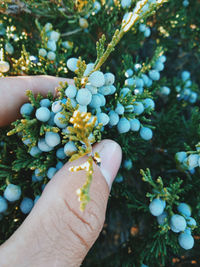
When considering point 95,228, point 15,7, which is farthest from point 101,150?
point 15,7

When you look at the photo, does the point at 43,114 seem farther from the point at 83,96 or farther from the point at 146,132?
the point at 146,132

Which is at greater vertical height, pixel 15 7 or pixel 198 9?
pixel 198 9

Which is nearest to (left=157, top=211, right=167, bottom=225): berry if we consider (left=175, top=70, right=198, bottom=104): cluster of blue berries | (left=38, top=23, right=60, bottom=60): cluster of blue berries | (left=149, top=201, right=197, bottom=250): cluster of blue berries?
(left=149, top=201, right=197, bottom=250): cluster of blue berries

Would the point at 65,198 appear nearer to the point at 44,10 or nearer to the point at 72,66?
the point at 72,66

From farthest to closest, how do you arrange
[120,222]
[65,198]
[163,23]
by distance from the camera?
[120,222] → [163,23] → [65,198]

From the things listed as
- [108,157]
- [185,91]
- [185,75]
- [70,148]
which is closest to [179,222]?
[108,157]

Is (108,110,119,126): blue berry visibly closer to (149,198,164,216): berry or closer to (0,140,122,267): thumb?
(0,140,122,267): thumb
